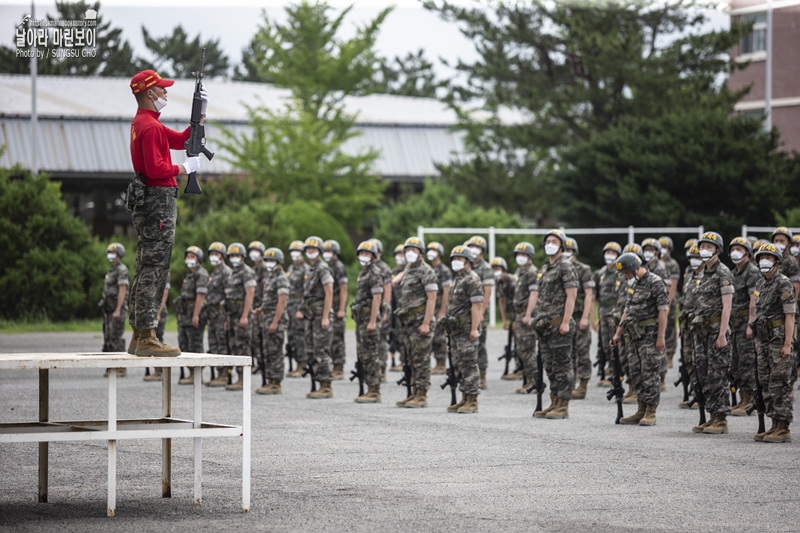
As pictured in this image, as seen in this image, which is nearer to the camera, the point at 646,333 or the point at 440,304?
the point at 646,333

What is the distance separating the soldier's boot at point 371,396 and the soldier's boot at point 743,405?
15.6ft

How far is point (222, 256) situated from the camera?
1723 centimetres

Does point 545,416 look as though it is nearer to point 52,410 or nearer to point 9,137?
point 52,410

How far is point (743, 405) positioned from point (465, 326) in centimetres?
376

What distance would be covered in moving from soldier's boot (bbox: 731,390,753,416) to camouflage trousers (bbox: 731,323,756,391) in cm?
17

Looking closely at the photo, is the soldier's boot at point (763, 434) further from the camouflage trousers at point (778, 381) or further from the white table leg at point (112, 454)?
the white table leg at point (112, 454)

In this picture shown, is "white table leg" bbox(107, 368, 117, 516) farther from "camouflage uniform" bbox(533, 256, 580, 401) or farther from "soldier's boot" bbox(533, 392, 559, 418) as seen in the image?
"soldier's boot" bbox(533, 392, 559, 418)

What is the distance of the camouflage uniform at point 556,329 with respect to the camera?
1298 cm

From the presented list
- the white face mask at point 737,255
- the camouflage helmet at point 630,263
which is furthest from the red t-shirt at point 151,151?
the white face mask at point 737,255

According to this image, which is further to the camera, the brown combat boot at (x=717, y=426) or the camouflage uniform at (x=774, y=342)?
the brown combat boot at (x=717, y=426)

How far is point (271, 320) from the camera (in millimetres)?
16453

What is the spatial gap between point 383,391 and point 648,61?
83.5 ft

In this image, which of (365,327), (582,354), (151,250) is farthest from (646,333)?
(151,250)

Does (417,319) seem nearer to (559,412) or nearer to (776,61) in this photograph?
(559,412)
